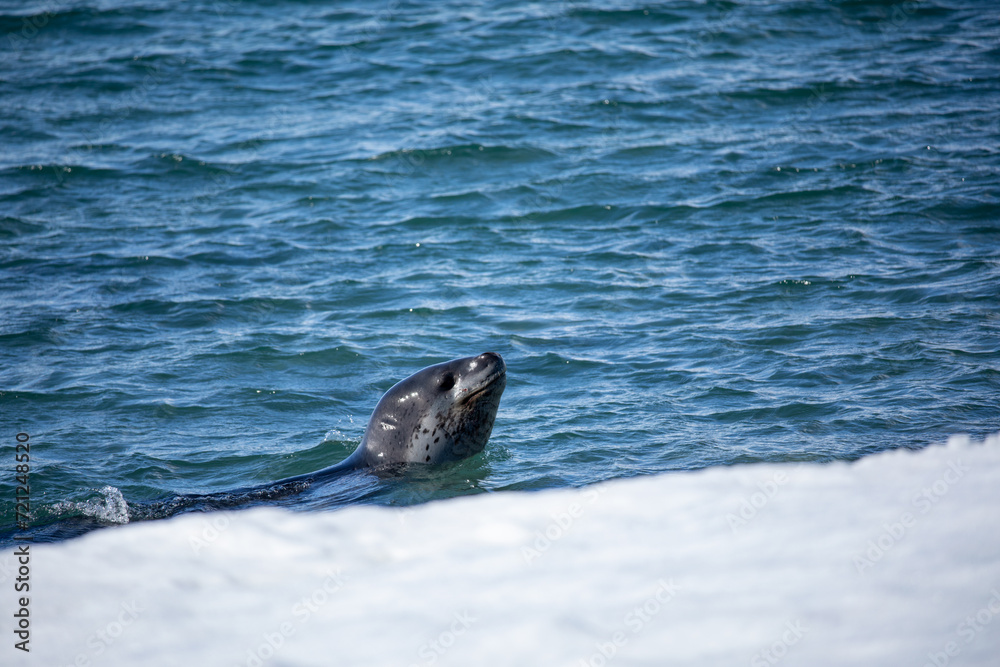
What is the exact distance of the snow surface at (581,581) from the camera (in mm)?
3809

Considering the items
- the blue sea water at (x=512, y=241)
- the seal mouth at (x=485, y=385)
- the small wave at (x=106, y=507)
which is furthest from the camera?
the blue sea water at (x=512, y=241)

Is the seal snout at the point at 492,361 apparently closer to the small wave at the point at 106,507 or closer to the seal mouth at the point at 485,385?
the seal mouth at the point at 485,385

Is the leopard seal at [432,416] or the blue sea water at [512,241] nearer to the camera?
the leopard seal at [432,416]

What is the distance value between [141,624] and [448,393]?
2.65 metres

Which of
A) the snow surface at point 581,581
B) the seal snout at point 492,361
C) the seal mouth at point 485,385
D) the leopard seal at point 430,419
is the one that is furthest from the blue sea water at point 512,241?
the snow surface at point 581,581

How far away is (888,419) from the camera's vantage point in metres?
6.60

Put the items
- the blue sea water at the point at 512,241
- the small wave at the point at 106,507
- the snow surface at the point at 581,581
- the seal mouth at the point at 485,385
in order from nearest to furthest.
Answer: the snow surface at the point at 581,581
the small wave at the point at 106,507
the seal mouth at the point at 485,385
the blue sea water at the point at 512,241

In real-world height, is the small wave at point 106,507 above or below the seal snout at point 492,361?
below

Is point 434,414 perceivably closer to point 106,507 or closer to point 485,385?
point 485,385

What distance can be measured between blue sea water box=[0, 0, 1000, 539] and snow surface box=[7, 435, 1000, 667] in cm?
96

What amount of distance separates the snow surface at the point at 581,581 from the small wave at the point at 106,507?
1.79ft

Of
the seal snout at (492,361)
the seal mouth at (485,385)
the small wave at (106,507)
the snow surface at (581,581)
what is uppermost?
the seal snout at (492,361)

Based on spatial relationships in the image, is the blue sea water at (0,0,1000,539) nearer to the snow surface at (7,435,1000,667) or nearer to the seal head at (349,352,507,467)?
the seal head at (349,352,507,467)

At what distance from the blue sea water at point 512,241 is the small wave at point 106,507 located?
0.02 metres
